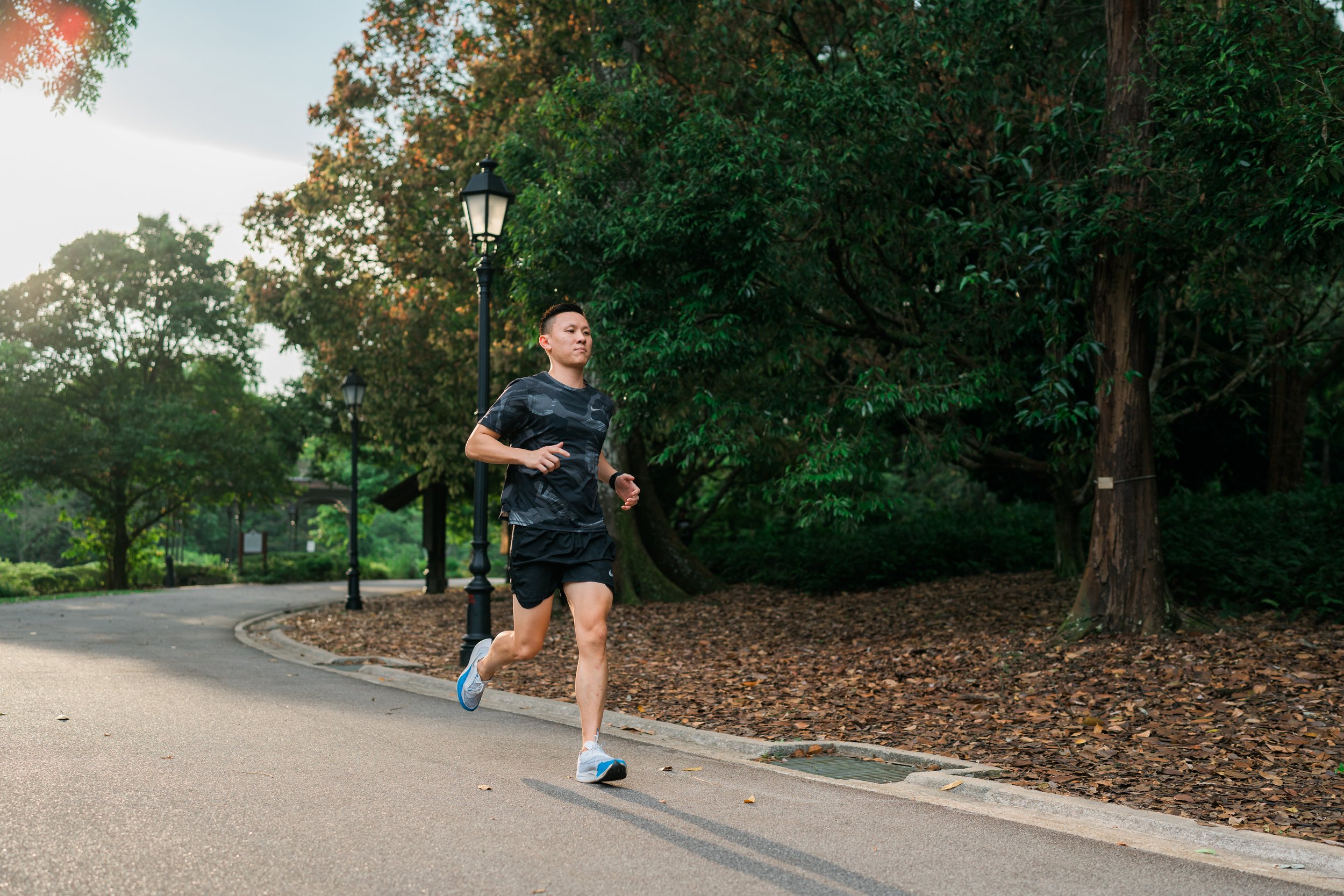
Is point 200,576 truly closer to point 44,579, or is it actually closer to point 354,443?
point 44,579

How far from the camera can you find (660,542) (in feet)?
60.1

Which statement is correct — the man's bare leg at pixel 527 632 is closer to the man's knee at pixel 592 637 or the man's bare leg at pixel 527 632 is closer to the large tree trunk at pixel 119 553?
the man's knee at pixel 592 637

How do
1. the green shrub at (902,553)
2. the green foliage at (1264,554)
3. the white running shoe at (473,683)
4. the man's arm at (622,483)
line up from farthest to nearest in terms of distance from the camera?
the green shrub at (902,553) < the green foliage at (1264,554) < the white running shoe at (473,683) < the man's arm at (622,483)

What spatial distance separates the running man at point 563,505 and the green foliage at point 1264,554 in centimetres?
738

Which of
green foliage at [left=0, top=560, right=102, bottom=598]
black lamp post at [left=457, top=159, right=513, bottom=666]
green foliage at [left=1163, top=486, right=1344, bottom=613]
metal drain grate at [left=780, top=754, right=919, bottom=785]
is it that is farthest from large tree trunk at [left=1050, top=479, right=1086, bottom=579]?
green foliage at [left=0, top=560, right=102, bottom=598]

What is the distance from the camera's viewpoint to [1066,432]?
1243cm

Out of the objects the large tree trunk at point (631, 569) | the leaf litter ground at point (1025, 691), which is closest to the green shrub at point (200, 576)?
the large tree trunk at point (631, 569)

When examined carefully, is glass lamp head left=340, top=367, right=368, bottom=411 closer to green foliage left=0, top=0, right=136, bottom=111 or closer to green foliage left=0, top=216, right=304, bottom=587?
green foliage left=0, top=0, right=136, bottom=111

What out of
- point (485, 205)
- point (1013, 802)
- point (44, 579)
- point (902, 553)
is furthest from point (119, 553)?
point (1013, 802)

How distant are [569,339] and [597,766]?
199cm

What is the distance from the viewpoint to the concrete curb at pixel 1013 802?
165 inches

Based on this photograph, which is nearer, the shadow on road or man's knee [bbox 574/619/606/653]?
the shadow on road

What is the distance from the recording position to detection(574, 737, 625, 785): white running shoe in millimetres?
5254

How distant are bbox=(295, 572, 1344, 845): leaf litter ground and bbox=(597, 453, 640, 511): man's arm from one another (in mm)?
2323
